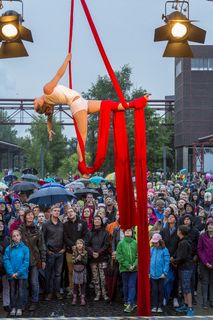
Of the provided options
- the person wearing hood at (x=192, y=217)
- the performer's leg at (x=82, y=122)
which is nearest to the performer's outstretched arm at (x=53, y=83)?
the performer's leg at (x=82, y=122)

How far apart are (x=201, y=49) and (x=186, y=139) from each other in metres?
8.22

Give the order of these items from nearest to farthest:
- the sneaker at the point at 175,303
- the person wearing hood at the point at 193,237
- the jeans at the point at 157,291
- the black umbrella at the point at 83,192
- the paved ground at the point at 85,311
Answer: the paved ground at the point at 85,311, the jeans at the point at 157,291, the sneaker at the point at 175,303, the person wearing hood at the point at 193,237, the black umbrella at the point at 83,192

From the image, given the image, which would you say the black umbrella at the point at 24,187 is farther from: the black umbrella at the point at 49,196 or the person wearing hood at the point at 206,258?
the person wearing hood at the point at 206,258

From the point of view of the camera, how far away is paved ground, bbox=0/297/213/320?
8.17m

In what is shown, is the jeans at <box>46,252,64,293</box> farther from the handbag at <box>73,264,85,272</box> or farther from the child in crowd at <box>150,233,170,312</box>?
the child in crowd at <box>150,233,170,312</box>

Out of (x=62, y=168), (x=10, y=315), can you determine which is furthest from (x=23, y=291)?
(x=62, y=168)

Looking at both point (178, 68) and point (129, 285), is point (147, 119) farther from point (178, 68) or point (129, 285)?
point (129, 285)

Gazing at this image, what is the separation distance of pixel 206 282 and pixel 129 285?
1.27 metres

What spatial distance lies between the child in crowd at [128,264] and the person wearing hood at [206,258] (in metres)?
1.08

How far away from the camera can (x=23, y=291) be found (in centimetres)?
833

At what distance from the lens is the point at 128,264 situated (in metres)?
8.48

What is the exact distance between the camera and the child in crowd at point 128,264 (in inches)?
334

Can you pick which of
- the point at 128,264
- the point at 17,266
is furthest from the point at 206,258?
the point at 17,266

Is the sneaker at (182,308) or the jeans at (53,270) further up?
the jeans at (53,270)
